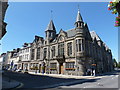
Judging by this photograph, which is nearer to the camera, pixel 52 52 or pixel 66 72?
pixel 66 72

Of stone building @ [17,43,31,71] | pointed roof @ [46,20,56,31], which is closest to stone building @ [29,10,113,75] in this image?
pointed roof @ [46,20,56,31]

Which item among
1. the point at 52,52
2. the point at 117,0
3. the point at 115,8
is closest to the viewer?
the point at 117,0

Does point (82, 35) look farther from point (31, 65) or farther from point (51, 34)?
point (31, 65)

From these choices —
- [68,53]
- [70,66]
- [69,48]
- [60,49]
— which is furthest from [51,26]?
[70,66]

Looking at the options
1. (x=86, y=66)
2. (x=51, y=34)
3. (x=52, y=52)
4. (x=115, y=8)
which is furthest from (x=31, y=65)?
(x=115, y=8)

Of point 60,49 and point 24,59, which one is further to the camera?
point 24,59

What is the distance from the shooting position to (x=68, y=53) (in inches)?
1272

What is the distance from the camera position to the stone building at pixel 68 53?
95.2 feet

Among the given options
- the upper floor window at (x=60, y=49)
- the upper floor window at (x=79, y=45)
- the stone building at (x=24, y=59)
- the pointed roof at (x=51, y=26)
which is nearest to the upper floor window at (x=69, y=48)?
the upper floor window at (x=60, y=49)

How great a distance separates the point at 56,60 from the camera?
34.5m

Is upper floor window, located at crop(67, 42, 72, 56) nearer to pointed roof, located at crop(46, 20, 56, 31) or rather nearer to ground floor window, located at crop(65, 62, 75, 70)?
ground floor window, located at crop(65, 62, 75, 70)

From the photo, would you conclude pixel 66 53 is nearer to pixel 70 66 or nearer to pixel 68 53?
pixel 68 53

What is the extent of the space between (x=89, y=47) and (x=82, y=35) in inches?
195

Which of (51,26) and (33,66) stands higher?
(51,26)
